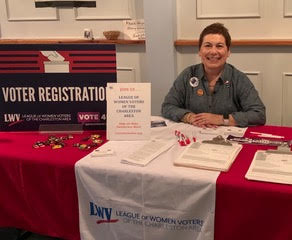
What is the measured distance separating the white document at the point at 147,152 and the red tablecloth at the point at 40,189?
21cm

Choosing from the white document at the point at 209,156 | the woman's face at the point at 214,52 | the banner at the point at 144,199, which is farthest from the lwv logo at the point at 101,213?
the woman's face at the point at 214,52

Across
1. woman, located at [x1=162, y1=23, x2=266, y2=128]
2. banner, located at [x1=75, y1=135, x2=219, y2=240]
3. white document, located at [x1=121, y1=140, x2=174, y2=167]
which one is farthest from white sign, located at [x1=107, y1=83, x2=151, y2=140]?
woman, located at [x1=162, y1=23, x2=266, y2=128]

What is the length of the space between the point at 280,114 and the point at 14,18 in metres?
2.44

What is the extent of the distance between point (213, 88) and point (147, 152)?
2.41ft

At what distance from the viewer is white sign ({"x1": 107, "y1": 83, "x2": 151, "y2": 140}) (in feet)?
5.76

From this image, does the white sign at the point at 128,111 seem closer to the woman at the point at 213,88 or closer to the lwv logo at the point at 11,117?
the woman at the point at 213,88

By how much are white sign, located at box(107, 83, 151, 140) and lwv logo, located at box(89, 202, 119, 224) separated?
14.0 inches

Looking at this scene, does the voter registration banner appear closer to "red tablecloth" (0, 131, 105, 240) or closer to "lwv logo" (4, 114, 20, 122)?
"lwv logo" (4, 114, 20, 122)

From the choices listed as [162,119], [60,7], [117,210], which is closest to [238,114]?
[162,119]

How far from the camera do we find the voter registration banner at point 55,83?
186cm

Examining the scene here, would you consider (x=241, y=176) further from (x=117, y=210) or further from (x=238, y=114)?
(x=238, y=114)

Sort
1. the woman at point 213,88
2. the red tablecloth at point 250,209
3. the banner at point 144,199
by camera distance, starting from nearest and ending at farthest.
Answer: the red tablecloth at point 250,209 < the banner at point 144,199 < the woman at point 213,88

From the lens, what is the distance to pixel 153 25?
3131mm


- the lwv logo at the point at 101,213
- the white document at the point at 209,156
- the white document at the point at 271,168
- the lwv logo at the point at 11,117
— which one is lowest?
the lwv logo at the point at 101,213
